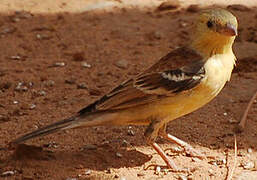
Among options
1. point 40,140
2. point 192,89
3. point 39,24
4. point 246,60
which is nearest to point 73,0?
point 39,24

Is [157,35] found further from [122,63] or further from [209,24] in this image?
[209,24]

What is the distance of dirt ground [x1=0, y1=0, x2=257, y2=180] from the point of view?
570 centimetres

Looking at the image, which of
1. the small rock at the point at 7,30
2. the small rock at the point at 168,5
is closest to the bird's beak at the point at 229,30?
the small rock at the point at 168,5

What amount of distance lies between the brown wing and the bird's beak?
360mm

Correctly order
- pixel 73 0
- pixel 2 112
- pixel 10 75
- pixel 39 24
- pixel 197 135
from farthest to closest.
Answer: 1. pixel 73 0
2. pixel 39 24
3. pixel 10 75
4. pixel 2 112
5. pixel 197 135

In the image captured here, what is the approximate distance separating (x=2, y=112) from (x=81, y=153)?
1429 millimetres

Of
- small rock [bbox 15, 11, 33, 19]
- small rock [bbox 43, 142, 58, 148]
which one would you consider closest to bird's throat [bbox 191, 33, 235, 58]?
small rock [bbox 43, 142, 58, 148]

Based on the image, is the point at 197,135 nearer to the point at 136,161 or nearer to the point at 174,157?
the point at 174,157

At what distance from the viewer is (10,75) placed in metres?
7.82

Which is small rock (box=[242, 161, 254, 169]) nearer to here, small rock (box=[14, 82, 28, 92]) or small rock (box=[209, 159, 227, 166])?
small rock (box=[209, 159, 227, 166])

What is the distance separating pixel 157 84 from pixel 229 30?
Answer: 87 cm

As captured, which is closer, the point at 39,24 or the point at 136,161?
the point at 136,161

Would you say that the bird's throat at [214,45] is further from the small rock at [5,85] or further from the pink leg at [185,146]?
the small rock at [5,85]

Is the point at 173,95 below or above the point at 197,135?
above
